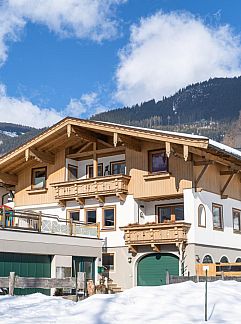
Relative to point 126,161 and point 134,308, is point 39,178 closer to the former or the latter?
point 126,161

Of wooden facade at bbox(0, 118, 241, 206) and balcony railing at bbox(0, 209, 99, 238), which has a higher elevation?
wooden facade at bbox(0, 118, 241, 206)

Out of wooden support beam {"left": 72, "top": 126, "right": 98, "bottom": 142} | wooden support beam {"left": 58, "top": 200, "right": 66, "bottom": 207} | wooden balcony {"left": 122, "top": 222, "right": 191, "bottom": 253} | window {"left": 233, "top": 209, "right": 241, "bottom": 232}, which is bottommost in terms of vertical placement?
wooden balcony {"left": 122, "top": 222, "right": 191, "bottom": 253}

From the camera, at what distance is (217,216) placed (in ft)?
84.2

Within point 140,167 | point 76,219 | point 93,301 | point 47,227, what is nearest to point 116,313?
point 93,301

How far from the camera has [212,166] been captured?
25250 millimetres

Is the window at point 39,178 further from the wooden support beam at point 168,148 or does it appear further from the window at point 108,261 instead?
the wooden support beam at point 168,148

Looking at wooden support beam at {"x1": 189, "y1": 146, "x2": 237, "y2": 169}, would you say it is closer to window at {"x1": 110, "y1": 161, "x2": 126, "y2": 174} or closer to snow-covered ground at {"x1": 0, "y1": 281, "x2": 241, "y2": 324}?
window at {"x1": 110, "y1": 161, "x2": 126, "y2": 174}

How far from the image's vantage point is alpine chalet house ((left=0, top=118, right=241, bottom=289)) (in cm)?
2255

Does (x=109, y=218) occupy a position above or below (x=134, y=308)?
above

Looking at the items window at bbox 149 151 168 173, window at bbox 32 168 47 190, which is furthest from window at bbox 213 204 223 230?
window at bbox 32 168 47 190

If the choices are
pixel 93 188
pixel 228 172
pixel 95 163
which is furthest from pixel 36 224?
pixel 228 172

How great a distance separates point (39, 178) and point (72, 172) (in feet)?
6.83

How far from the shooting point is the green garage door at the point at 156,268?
2438 centimetres

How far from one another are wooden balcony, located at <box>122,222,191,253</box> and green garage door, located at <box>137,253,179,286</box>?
0.70 meters
